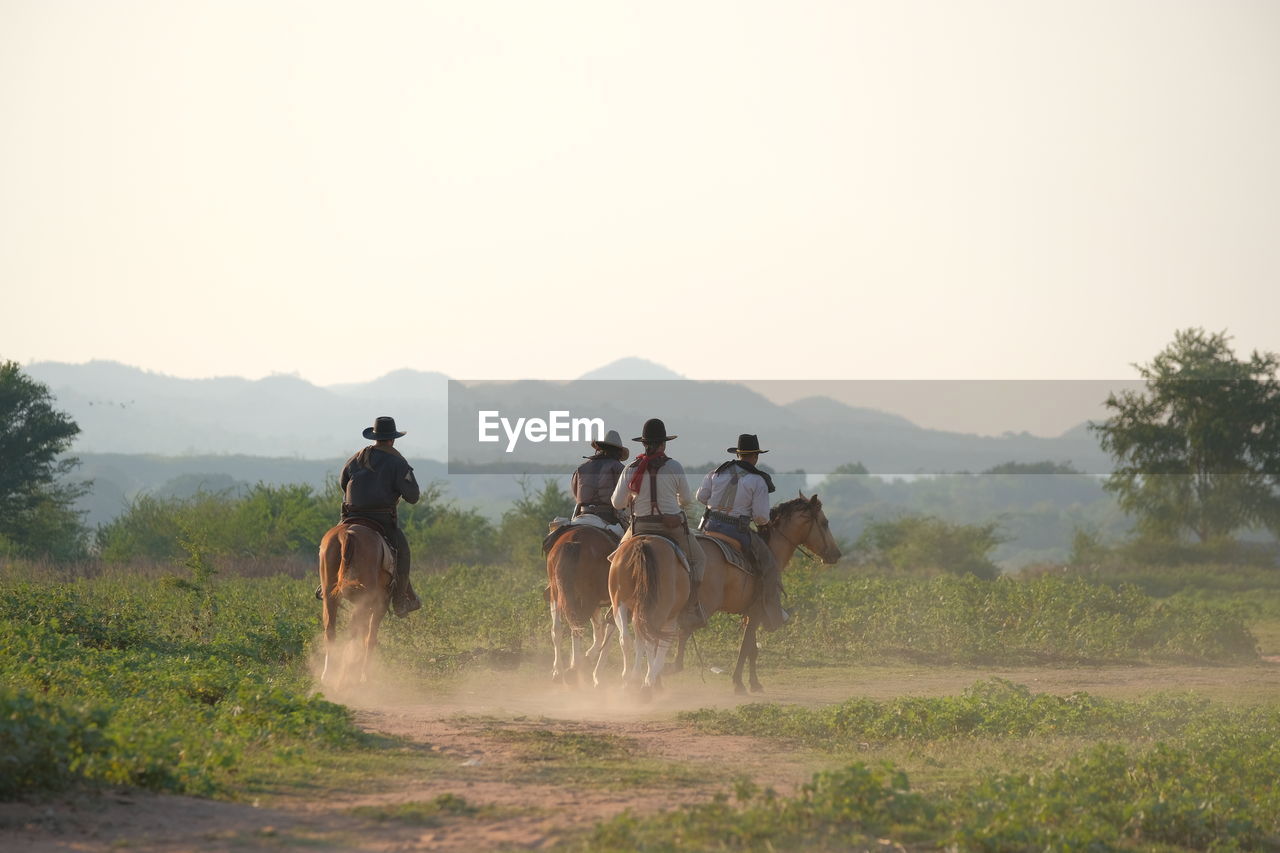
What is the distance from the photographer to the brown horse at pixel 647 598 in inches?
526

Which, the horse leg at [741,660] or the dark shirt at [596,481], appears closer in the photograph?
the horse leg at [741,660]

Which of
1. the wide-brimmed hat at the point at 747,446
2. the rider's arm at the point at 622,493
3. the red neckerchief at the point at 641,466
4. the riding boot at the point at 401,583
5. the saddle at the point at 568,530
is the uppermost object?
the wide-brimmed hat at the point at 747,446

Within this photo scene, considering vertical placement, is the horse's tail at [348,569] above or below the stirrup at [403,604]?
above

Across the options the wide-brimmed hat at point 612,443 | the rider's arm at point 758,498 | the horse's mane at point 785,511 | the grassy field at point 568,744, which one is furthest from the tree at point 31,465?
the rider's arm at point 758,498

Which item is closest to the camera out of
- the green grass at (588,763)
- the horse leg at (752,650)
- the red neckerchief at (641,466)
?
the green grass at (588,763)

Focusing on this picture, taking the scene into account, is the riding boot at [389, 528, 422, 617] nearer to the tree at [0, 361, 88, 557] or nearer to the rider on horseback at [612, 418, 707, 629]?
the rider on horseback at [612, 418, 707, 629]

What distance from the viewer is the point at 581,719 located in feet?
42.0

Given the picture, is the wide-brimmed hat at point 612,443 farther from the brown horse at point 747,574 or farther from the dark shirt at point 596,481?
the brown horse at point 747,574

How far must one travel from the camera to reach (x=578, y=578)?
1477 centimetres

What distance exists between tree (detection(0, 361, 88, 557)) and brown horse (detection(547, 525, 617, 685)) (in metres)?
27.5

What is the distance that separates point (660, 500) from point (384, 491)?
2.86m

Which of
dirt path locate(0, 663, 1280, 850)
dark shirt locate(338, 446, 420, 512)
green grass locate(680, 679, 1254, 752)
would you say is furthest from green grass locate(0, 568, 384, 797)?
green grass locate(680, 679, 1254, 752)

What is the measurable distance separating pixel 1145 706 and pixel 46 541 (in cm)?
3334

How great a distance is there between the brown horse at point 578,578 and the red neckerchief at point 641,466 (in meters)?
1.24
